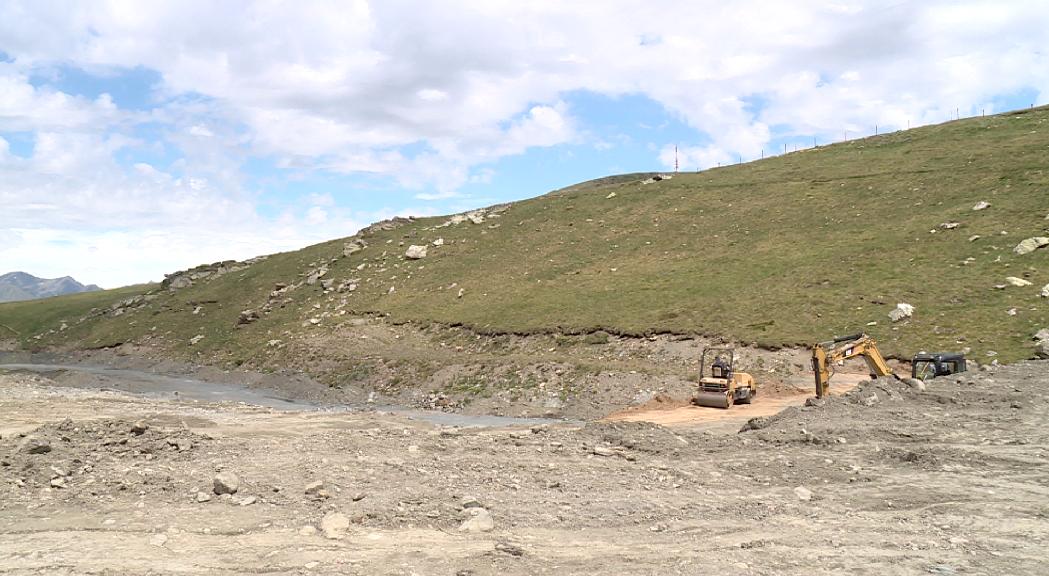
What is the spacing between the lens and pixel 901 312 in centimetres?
3969

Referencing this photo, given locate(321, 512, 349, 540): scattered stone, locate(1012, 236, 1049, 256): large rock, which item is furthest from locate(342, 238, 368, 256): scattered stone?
locate(321, 512, 349, 540): scattered stone

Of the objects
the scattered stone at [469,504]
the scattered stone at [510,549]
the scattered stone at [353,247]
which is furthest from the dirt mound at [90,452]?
the scattered stone at [353,247]

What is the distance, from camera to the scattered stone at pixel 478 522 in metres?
11.9

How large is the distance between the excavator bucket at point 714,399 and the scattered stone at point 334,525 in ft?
71.7

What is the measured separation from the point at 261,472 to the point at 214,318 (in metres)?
62.1

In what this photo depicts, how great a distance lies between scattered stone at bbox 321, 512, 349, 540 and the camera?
37.8ft

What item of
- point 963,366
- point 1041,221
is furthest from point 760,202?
point 963,366

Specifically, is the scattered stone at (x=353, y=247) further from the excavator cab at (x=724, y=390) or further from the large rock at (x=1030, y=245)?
A: the large rock at (x=1030, y=245)

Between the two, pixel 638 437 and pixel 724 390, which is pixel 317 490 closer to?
pixel 638 437

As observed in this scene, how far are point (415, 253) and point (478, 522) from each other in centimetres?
6439

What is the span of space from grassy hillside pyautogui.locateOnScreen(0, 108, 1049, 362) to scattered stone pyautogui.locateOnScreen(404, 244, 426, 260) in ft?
4.50

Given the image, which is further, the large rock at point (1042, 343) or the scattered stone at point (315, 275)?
the scattered stone at point (315, 275)

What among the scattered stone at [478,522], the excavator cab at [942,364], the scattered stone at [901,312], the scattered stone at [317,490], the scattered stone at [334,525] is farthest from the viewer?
the scattered stone at [901,312]

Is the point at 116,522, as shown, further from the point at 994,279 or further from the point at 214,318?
the point at 214,318
